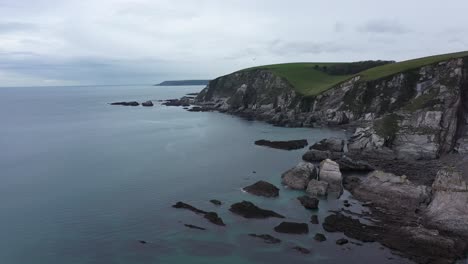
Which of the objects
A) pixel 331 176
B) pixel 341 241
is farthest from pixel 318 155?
pixel 341 241

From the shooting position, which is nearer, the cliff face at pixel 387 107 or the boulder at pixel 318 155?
the boulder at pixel 318 155

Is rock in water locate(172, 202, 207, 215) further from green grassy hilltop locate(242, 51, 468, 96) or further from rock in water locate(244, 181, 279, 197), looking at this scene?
green grassy hilltop locate(242, 51, 468, 96)

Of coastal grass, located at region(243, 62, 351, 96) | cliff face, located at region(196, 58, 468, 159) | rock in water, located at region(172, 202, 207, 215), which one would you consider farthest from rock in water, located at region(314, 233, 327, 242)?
coastal grass, located at region(243, 62, 351, 96)

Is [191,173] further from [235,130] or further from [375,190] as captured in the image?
[235,130]

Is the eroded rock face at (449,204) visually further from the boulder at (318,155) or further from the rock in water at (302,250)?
the boulder at (318,155)

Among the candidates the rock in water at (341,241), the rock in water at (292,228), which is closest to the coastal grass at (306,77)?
the rock in water at (292,228)

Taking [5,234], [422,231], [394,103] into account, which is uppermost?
[394,103]

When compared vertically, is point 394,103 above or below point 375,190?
above

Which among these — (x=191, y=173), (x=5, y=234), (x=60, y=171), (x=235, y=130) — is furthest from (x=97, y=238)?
(x=235, y=130)
